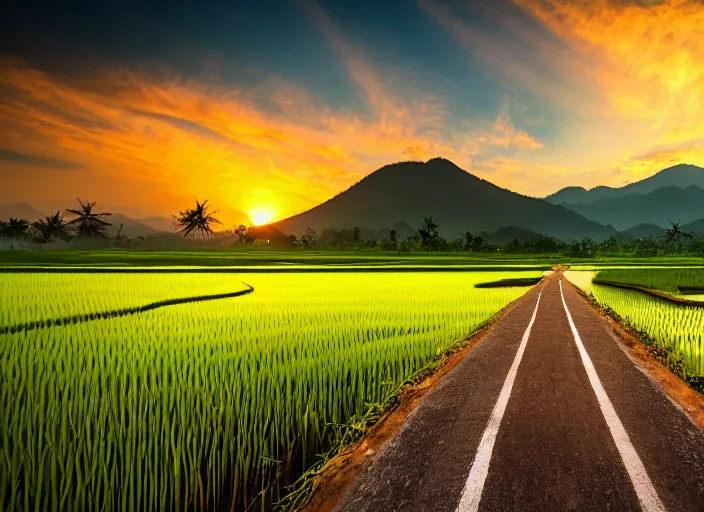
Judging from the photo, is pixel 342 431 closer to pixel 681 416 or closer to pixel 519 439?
pixel 519 439

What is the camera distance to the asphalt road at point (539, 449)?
3.03m

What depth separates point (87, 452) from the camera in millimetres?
3346

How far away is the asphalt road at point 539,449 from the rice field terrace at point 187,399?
807mm

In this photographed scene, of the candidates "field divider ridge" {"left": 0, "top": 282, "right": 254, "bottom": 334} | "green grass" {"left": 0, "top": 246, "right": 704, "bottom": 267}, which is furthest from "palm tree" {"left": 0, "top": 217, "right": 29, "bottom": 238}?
"field divider ridge" {"left": 0, "top": 282, "right": 254, "bottom": 334}

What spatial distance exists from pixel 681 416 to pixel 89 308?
15068mm

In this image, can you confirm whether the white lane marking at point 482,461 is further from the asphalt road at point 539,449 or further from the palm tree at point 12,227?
the palm tree at point 12,227

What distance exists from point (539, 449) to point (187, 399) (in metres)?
3.70

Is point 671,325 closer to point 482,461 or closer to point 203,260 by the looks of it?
point 482,461

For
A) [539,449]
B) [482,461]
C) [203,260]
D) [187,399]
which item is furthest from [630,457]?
[203,260]

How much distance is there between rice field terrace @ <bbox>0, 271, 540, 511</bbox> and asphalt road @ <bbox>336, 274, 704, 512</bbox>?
81cm

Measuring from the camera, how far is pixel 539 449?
12.3ft

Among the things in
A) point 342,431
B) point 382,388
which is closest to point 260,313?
point 382,388

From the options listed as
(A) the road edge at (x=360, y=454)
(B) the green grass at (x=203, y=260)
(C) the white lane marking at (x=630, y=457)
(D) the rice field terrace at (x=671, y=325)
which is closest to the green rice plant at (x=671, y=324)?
(D) the rice field terrace at (x=671, y=325)

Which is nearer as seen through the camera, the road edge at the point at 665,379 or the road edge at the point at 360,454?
the road edge at the point at 360,454
